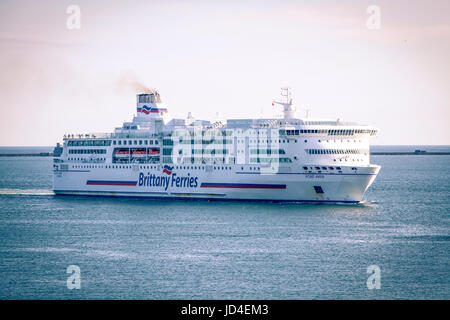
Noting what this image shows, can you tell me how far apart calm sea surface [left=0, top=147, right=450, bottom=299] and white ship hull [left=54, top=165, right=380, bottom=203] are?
943 millimetres

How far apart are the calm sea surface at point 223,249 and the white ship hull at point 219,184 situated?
94 cm

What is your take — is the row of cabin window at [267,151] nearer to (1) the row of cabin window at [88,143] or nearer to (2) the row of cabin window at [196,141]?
(2) the row of cabin window at [196,141]

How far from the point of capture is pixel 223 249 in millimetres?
36531

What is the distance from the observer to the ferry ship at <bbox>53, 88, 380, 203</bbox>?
164 feet

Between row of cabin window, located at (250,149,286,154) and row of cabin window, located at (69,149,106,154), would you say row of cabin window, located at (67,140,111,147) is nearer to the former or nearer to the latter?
row of cabin window, located at (69,149,106,154)

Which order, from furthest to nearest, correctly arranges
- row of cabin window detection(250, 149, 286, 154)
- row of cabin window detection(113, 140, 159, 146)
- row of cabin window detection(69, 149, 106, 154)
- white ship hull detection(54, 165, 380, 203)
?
row of cabin window detection(69, 149, 106, 154) → row of cabin window detection(113, 140, 159, 146) → row of cabin window detection(250, 149, 286, 154) → white ship hull detection(54, 165, 380, 203)

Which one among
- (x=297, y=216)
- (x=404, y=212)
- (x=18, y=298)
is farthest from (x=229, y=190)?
(x=18, y=298)

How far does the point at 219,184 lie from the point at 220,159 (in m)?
2.00

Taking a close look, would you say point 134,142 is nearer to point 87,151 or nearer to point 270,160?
point 87,151

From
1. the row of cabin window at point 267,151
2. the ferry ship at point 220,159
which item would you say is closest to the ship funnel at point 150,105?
the ferry ship at point 220,159

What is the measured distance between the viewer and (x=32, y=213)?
167ft

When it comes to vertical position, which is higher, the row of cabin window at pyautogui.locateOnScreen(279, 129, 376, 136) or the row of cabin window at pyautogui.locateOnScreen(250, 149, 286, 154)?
the row of cabin window at pyautogui.locateOnScreen(279, 129, 376, 136)

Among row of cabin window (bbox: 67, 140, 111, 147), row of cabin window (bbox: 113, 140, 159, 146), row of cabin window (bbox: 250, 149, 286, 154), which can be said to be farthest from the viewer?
row of cabin window (bbox: 67, 140, 111, 147)

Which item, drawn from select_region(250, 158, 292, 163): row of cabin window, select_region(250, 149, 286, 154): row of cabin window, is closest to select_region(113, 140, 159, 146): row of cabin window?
select_region(250, 149, 286, 154): row of cabin window
